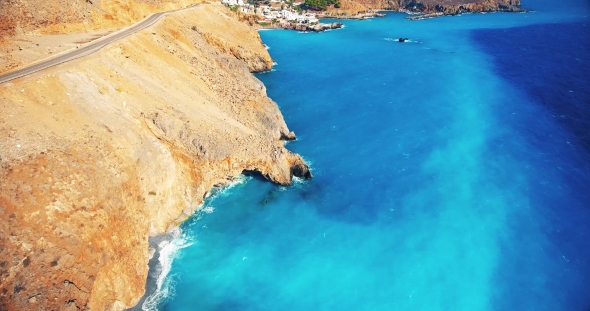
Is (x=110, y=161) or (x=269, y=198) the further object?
(x=269, y=198)

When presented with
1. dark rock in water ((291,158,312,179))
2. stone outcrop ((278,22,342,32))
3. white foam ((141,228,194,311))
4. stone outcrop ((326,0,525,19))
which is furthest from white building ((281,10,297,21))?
white foam ((141,228,194,311))

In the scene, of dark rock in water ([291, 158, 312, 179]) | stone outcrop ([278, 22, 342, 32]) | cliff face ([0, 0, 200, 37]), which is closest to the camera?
dark rock in water ([291, 158, 312, 179])

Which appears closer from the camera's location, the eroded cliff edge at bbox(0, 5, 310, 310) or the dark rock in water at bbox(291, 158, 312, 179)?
the eroded cliff edge at bbox(0, 5, 310, 310)

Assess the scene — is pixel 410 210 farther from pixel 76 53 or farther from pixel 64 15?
pixel 64 15

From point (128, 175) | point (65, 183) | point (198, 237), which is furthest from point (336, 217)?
point (65, 183)

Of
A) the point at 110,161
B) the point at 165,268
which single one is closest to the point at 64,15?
the point at 110,161

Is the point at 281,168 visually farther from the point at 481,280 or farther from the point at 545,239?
the point at 545,239

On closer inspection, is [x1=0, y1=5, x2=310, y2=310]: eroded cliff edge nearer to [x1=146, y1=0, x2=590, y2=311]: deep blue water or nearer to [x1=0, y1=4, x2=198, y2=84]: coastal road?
[x1=0, y1=4, x2=198, y2=84]: coastal road

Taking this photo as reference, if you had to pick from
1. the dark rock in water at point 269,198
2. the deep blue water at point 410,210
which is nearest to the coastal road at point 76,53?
the deep blue water at point 410,210
